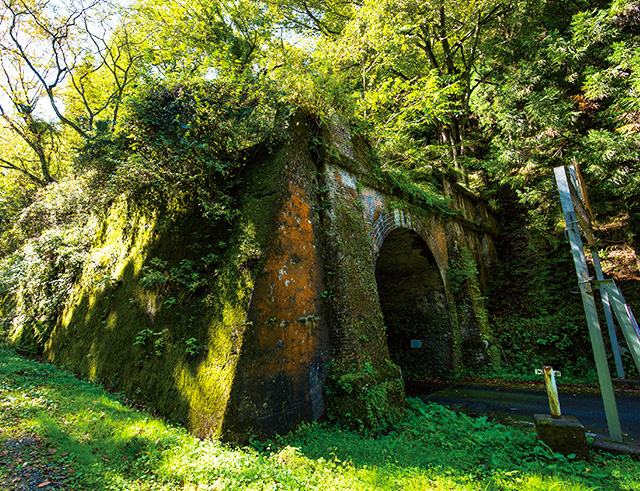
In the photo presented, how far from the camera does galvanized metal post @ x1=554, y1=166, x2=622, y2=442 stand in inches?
163

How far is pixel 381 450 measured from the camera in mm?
3938

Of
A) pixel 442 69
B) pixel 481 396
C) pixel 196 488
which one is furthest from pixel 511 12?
pixel 196 488

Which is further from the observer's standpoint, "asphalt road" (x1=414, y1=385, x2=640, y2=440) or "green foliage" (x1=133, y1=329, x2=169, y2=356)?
"asphalt road" (x1=414, y1=385, x2=640, y2=440)

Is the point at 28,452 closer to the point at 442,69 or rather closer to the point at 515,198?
the point at 515,198

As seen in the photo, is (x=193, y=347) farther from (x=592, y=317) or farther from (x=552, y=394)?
(x=592, y=317)

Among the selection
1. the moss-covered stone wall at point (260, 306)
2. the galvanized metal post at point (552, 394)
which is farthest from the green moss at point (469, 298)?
the galvanized metal post at point (552, 394)

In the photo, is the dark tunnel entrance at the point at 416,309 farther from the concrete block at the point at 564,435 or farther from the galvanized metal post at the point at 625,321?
the concrete block at the point at 564,435

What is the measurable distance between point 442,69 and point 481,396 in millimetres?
13517

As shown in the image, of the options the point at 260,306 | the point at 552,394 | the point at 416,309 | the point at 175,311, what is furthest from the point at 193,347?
the point at 416,309

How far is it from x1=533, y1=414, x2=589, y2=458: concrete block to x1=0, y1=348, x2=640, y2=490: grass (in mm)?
118

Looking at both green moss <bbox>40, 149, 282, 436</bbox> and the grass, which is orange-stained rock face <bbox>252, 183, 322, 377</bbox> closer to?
green moss <bbox>40, 149, 282, 436</bbox>

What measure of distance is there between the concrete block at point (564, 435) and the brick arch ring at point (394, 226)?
349cm

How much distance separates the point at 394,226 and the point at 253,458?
5.20m

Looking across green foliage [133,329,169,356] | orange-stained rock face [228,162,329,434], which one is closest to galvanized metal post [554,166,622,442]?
→ orange-stained rock face [228,162,329,434]
